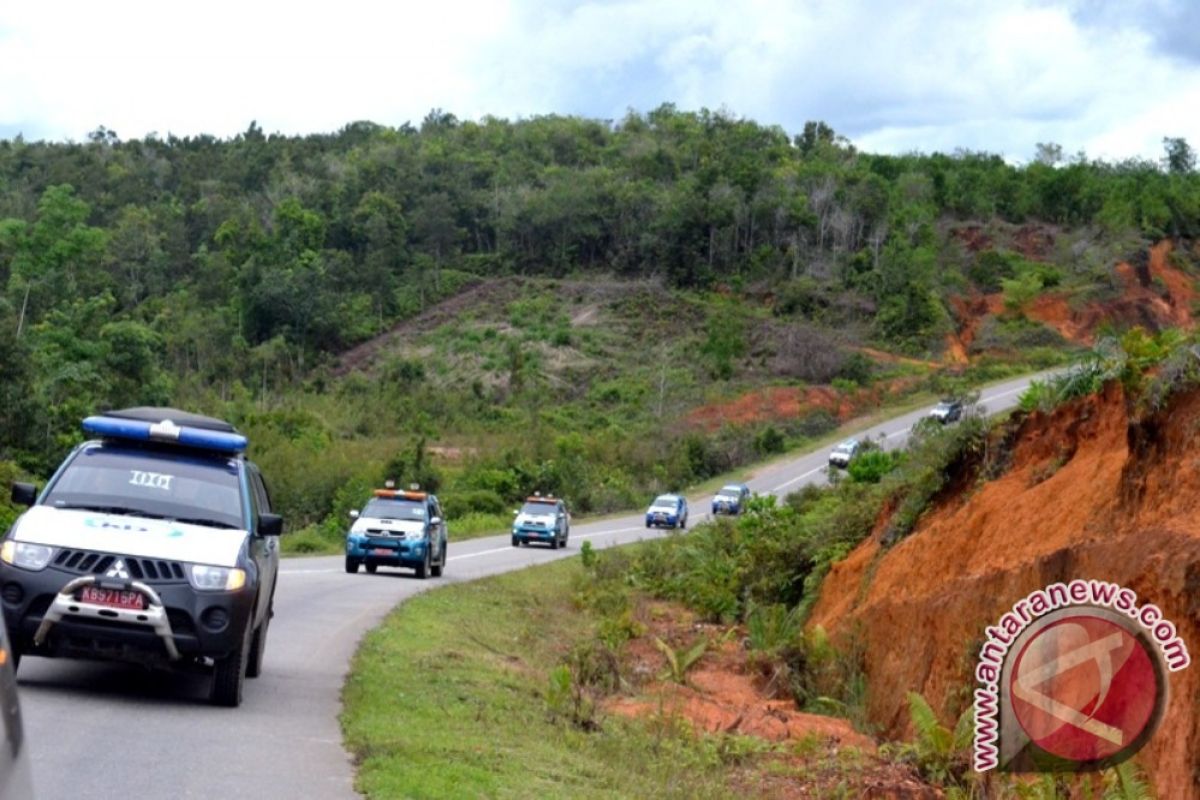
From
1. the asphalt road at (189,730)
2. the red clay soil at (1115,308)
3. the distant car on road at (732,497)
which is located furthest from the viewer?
the red clay soil at (1115,308)

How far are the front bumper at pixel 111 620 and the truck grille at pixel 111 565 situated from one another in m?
0.06

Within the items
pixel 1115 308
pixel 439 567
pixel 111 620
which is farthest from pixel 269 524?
pixel 1115 308

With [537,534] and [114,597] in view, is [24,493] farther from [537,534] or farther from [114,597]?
[537,534]

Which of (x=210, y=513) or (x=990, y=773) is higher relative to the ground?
(x=210, y=513)

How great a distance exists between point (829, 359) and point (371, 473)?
39409 millimetres

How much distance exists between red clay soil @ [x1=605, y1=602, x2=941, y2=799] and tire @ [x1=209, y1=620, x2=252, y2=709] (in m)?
4.37

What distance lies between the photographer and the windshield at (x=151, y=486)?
41.2 ft

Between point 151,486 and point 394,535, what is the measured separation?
19.2m

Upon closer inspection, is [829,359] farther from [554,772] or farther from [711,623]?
[554,772]

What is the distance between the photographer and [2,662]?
4.53 metres

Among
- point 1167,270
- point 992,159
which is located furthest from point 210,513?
point 992,159

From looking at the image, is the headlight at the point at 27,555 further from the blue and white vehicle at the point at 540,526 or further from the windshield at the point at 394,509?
the blue and white vehicle at the point at 540,526

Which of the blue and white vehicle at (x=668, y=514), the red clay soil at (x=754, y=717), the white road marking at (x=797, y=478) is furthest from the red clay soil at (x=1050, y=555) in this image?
the white road marking at (x=797, y=478)

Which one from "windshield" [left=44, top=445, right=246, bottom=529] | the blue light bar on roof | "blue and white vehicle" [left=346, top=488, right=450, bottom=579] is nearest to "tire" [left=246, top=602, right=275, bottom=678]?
"windshield" [left=44, top=445, right=246, bottom=529]
